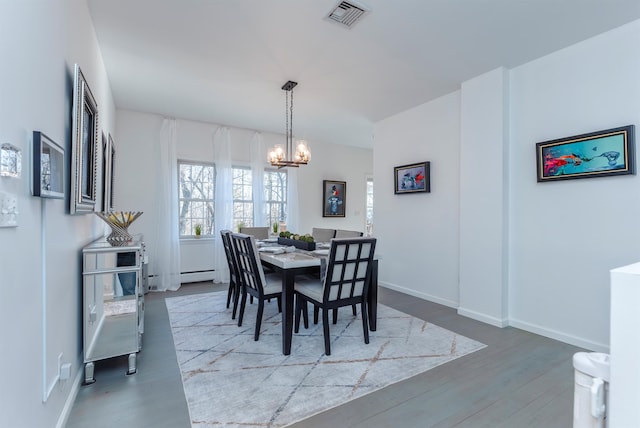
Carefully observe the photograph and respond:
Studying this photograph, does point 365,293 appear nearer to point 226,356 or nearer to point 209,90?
point 226,356

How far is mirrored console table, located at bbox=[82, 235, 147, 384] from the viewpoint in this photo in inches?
82.4

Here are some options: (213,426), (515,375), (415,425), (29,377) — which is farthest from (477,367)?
(29,377)

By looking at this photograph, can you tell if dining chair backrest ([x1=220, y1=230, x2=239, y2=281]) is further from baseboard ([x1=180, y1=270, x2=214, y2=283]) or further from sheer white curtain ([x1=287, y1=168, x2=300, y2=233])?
sheer white curtain ([x1=287, y1=168, x2=300, y2=233])

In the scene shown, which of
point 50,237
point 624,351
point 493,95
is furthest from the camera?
point 493,95

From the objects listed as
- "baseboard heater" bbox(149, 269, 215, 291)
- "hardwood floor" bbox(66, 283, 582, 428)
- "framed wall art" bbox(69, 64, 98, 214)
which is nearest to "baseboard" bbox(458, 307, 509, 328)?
"hardwood floor" bbox(66, 283, 582, 428)

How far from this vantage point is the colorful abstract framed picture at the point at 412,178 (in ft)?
13.5

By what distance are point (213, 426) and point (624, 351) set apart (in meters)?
1.83

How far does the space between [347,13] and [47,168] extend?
217 centimetres

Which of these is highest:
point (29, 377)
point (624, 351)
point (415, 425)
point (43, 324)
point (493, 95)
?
point (493, 95)

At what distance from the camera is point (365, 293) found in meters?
2.72

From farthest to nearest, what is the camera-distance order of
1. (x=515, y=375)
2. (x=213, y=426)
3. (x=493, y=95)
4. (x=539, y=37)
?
(x=493, y=95) → (x=539, y=37) → (x=515, y=375) → (x=213, y=426)

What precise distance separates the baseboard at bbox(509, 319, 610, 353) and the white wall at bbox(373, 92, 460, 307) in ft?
2.52

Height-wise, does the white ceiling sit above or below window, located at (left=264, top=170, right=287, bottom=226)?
above

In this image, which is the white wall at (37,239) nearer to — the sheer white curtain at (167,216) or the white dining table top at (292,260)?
the white dining table top at (292,260)
